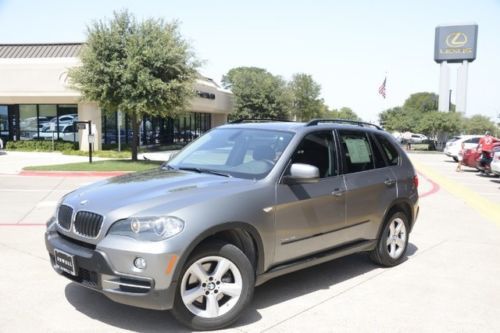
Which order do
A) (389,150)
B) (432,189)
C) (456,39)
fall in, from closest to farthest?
(389,150) < (432,189) < (456,39)

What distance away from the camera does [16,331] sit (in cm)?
391

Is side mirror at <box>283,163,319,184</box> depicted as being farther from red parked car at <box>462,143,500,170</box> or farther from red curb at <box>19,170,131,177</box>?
red parked car at <box>462,143,500,170</box>

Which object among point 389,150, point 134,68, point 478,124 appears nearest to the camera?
point 389,150

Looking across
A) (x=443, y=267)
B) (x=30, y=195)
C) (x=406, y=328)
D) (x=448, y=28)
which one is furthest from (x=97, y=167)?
(x=448, y=28)

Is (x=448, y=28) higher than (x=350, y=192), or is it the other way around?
(x=448, y=28)

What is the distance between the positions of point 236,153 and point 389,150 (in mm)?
2195

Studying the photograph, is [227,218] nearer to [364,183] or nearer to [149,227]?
[149,227]

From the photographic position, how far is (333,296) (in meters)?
4.96

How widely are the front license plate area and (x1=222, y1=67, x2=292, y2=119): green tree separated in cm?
4934

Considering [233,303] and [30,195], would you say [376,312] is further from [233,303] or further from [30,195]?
[30,195]

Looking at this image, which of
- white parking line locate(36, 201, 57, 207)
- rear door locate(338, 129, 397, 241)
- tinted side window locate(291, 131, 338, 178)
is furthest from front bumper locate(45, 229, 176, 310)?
white parking line locate(36, 201, 57, 207)

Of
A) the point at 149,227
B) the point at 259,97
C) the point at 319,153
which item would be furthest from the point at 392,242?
the point at 259,97

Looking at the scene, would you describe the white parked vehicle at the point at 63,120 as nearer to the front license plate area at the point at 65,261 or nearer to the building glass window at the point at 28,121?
the building glass window at the point at 28,121

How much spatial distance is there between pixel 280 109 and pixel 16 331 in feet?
173
